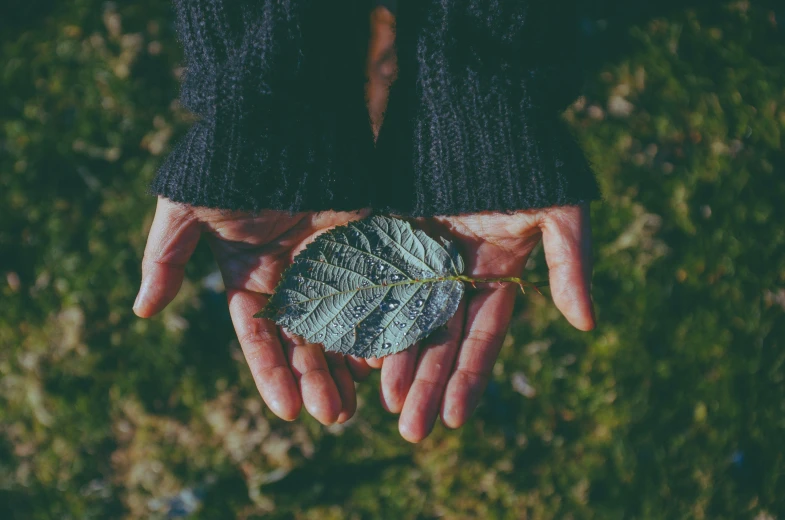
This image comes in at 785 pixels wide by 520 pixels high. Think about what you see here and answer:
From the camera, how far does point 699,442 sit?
2.66 metres

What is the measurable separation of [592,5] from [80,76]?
2.62 meters

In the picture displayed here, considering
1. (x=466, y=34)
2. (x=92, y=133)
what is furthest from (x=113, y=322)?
(x=466, y=34)

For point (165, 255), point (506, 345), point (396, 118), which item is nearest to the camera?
point (165, 255)

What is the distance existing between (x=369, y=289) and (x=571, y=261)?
25.7 inches

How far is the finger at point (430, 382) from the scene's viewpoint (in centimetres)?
193

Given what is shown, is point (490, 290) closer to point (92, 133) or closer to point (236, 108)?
point (236, 108)

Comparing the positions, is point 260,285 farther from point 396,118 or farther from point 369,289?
point 396,118

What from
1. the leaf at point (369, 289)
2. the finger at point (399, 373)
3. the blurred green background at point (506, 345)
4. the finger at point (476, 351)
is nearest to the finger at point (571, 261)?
the finger at point (476, 351)

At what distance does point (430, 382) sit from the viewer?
1.95m

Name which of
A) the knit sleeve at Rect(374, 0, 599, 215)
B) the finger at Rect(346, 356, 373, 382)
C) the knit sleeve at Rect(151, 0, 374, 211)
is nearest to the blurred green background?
the finger at Rect(346, 356, 373, 382)

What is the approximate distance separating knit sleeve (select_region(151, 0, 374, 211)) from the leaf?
159 mm

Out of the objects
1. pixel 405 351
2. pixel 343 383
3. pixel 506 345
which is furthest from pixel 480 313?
pixel 506 345

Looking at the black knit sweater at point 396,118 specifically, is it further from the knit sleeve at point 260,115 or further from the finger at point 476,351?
the finger at point 476,351

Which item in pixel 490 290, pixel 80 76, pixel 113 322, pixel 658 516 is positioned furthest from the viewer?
pixel 80 76
